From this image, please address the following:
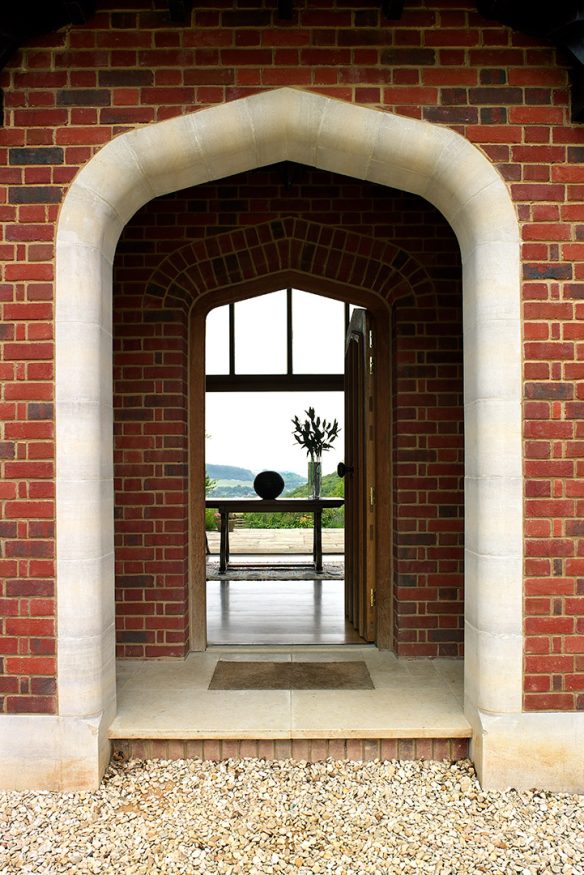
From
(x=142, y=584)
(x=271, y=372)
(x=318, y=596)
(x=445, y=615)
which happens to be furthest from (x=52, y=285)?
(x=271, y=372)

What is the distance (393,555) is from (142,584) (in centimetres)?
145

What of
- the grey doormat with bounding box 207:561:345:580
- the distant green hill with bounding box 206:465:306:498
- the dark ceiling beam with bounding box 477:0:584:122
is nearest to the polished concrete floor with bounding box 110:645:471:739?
the dark ceiling beam with bounding box 477:0:584:122

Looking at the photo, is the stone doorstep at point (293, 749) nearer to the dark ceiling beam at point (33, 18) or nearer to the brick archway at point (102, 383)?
the brick archway at point (102, 383)

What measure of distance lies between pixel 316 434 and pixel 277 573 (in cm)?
166

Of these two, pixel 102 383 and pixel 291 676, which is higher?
pixel 102 383

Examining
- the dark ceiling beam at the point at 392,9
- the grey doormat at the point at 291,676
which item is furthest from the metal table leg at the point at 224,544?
the dark ceiling beam at the point at 392,9

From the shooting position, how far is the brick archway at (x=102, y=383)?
2600 millimetres

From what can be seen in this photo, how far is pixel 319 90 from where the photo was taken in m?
2.65

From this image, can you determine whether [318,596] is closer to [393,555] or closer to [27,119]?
[393,555]

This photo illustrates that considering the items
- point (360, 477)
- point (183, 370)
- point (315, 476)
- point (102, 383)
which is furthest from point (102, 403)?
point (315, 476)

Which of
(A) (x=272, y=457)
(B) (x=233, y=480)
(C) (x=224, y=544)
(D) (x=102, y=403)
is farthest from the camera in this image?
(A) (x=272, y=457)

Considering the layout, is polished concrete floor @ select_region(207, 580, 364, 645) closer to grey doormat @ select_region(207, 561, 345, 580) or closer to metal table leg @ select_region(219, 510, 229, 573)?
grey doormat @ select_region(207, 561, 345, 580)

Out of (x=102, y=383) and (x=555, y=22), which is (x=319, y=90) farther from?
(x=102, y=383)

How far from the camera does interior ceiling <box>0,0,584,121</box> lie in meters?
2.45
